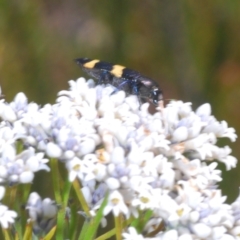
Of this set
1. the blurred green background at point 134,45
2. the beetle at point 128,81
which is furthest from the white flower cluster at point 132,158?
the blurred green background at point 134,45

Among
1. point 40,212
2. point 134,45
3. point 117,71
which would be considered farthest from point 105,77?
point 134,45

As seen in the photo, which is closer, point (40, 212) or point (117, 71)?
point (40, 212)

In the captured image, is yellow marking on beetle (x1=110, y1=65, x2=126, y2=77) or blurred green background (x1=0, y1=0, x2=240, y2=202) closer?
yellow marking on beetle (x1=110, y1=65, x2=126, y2=77)

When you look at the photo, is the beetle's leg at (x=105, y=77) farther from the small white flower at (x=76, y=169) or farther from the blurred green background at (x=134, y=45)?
the blurred green background at (x=134, y=45)

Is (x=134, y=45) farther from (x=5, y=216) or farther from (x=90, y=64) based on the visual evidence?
(x=5, y=216)

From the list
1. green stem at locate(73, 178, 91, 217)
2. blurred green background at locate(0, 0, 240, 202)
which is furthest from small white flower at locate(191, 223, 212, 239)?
blurred green background at locate(0, 0, 240, 202)

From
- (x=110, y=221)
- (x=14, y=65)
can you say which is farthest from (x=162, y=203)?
(x=14, y=65)

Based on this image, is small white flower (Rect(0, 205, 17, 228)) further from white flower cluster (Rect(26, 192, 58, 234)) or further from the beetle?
the beetle

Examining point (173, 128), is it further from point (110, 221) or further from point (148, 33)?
point (148, 33)
